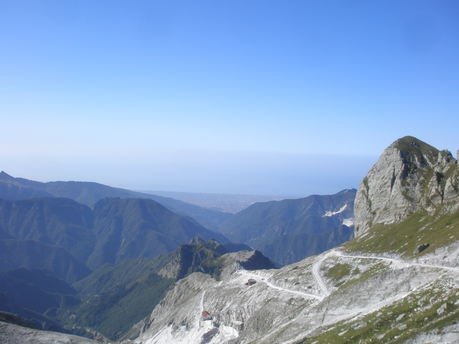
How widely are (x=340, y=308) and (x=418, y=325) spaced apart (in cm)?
2813

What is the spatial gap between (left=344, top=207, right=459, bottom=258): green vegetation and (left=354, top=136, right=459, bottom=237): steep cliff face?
4688mm

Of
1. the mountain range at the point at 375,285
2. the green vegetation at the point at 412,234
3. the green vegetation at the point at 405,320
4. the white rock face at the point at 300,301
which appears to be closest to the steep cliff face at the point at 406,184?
the mountain range at the point at 375,285

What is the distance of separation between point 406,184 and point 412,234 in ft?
117

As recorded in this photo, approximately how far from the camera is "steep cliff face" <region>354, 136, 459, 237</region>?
105 meters

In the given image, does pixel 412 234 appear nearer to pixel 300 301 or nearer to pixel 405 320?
pixel 300 301

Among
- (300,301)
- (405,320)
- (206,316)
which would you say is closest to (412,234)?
(300,301)

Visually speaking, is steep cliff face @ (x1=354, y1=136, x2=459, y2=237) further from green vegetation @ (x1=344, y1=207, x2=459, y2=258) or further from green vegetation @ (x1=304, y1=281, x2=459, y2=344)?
green vegetation @ (x1=304, y1=281, x2=459, y2=344)

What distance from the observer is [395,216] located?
117 metres

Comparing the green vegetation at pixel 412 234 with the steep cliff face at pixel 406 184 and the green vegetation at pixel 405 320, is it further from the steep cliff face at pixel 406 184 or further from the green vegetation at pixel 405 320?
the green vegetation at pixel 405 320

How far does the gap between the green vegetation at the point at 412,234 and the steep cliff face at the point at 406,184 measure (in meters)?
4.69

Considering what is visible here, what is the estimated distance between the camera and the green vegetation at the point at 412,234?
255 feet

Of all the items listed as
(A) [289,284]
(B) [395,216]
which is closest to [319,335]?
(A) [289,284]

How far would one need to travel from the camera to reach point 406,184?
123 meters

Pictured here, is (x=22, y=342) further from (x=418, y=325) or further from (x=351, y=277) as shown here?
(x=351, y=277)
